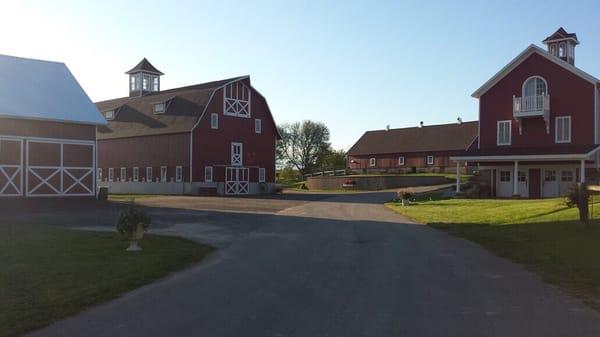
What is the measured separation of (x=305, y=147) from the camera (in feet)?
302

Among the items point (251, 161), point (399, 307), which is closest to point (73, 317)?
point (399, 307)

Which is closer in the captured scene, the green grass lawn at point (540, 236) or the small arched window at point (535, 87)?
the green grass lawn at point (540, 236)

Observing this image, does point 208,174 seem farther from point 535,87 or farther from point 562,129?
point 562,129

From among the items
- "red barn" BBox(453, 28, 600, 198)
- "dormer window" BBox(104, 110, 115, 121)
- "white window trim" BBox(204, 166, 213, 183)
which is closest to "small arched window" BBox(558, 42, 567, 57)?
"red barn" BBox(453, 28, 600, 198)

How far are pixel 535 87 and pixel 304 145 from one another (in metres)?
55.8

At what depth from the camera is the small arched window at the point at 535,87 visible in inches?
1487

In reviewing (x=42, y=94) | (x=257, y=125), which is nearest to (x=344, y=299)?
(x=42, y=94)

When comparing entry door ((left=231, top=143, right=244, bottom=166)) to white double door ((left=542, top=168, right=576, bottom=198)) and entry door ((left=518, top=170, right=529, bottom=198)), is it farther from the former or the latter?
white double door ((left=542, top=168, right=576, bottom=198))

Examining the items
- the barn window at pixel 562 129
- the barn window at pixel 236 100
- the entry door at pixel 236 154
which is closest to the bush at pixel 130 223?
the barn window at pixel 562 129

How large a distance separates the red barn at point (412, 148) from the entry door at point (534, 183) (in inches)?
1005

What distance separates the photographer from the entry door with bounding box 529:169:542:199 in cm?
3859

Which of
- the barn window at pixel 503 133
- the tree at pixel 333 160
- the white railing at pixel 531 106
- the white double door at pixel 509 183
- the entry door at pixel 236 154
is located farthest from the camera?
the tree at pixel 333 160

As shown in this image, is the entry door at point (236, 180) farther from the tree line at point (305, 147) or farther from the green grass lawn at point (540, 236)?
the tree line at point (305, 147)

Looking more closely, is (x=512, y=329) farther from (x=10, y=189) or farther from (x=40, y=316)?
(x=10, y=189)
